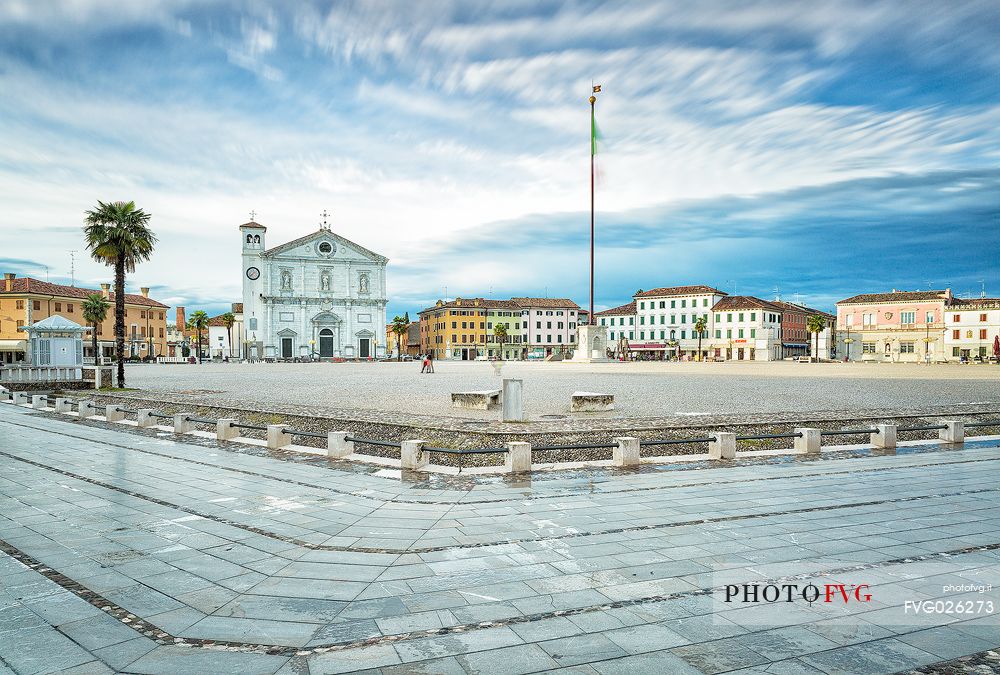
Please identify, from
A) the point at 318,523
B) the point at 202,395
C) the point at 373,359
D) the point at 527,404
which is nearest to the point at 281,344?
the point at 373,359

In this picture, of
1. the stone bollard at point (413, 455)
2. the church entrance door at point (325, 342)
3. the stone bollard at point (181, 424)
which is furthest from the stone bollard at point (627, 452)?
the church entrance door at point (325, 342)

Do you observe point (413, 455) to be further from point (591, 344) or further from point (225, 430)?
point (591, 344)

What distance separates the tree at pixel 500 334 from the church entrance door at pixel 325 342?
3021 centimetres

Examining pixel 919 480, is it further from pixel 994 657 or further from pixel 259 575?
pixel 259 575

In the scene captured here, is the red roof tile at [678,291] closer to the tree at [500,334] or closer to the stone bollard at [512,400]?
the tree at [500,334]

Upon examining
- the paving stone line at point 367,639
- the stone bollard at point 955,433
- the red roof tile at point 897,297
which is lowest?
the stone bollard at point 955,433

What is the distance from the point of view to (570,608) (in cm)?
464

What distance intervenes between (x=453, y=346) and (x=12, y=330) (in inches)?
2499

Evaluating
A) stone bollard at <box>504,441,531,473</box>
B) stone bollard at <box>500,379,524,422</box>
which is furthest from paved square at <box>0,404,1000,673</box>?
stone bollard at <box>500,379,524,422</box>

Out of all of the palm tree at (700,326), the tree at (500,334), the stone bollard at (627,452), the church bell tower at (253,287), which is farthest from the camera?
the tree at (500,334)

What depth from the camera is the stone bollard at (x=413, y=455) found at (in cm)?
1001

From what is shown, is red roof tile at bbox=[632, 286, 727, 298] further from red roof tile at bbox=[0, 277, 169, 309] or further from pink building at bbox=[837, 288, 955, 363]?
red roof tile at bbox=[0, 277, 169, 309]

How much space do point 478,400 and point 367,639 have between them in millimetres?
14367

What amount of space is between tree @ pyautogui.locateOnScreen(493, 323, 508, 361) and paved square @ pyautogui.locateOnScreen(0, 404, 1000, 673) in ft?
312
